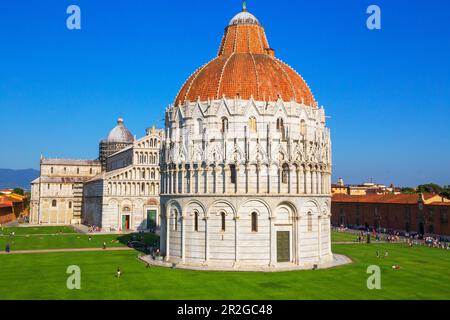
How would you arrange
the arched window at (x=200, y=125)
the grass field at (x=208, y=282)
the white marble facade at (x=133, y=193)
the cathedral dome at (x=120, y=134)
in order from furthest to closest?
the cathedral dome at (x=120, y=134) → the white marble facade at (x=133, y=193) → the arched window at (x=200, y=125) → the grass field at (x=208, y=282)

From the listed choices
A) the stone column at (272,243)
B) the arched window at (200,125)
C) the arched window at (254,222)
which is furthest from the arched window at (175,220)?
the stone column at (272,243)

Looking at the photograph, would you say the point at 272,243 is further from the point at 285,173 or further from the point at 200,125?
the point at 200,125

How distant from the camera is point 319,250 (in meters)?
51.6

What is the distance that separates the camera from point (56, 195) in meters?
120

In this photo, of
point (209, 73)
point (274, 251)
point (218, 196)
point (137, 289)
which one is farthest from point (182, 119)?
point (137, 289)

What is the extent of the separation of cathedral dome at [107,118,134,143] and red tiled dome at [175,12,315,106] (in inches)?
2924

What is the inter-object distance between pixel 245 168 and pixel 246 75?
11.4 meters

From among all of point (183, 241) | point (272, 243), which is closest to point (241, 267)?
point (272, 243)

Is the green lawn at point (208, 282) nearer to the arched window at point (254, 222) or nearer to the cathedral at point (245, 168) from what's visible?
the cathedral at point (245, 168)

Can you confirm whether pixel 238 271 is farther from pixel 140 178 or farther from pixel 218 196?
pixel 140 178

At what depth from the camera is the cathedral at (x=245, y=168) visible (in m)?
48.6

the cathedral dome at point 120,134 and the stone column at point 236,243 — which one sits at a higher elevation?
the cathedral dome at point 120,134

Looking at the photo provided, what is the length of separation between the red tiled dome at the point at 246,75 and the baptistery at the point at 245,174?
0.44 feet

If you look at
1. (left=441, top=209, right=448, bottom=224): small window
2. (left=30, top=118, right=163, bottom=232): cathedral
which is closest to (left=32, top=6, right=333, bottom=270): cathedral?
(left=441, top=209, right=448, bottom=224): small window
